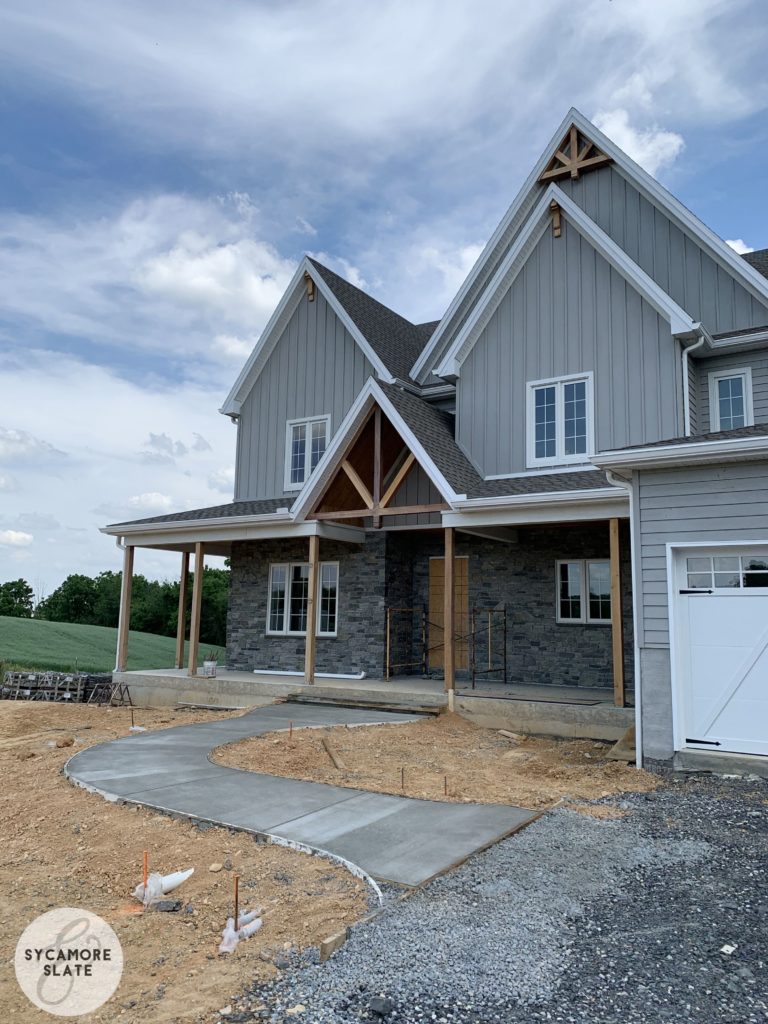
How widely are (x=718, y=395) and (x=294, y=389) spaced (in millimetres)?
9448

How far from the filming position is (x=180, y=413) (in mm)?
21469

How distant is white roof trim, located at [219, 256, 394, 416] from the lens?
17.3 metres

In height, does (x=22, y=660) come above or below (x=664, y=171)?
below

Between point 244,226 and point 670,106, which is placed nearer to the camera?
point 670,106

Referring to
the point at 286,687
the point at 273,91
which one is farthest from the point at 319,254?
the point at 286,687

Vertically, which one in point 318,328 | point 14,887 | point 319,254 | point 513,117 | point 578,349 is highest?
point 513,117

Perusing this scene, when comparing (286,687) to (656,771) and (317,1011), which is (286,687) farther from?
(317,1011)

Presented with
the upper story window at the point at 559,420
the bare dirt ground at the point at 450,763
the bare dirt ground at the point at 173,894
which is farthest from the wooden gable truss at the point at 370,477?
the bare dirt ground at the point at 173,894

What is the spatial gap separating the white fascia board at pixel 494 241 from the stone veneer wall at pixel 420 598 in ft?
13.8

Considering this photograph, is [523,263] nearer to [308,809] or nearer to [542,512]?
[542,512]

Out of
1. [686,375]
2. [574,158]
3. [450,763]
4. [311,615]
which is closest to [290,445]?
[311,615]

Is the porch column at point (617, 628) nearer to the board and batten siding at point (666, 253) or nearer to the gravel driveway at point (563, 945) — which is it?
the gravel driveway at point (563, 945)

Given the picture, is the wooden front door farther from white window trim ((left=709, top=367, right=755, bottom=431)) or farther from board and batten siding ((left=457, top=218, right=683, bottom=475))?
white window trim ((left=709, top=367, right=755, bottom=431))

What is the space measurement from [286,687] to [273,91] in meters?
11.5
